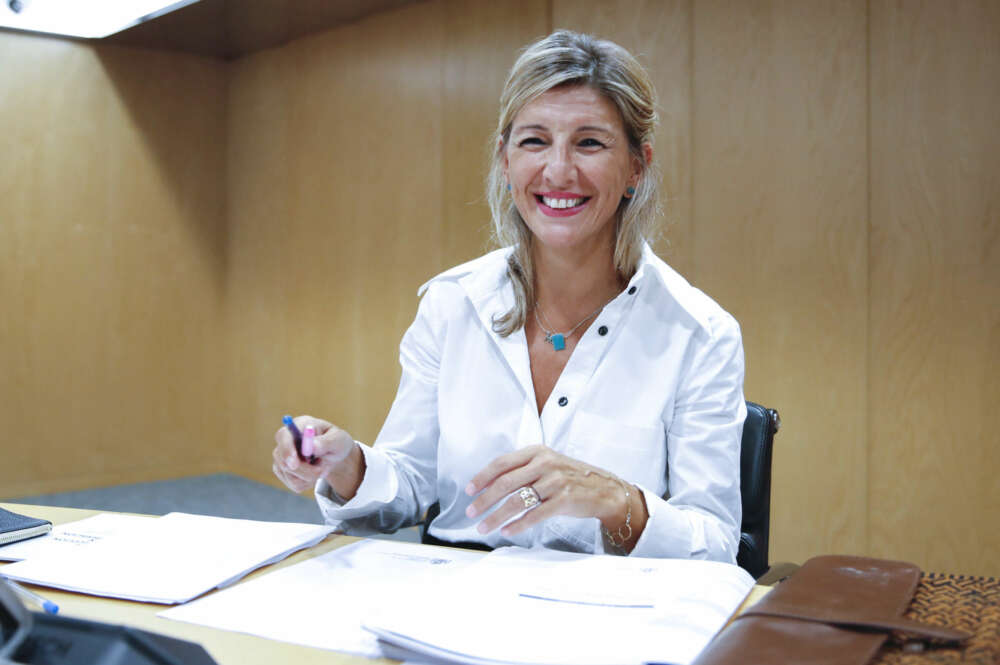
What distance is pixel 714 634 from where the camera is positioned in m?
0.96

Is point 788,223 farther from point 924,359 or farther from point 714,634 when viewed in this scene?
point 714,634

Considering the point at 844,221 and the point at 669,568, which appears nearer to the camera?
the point at 669,568

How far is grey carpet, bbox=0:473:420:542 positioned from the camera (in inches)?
204

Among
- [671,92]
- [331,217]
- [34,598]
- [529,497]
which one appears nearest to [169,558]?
[34,598]

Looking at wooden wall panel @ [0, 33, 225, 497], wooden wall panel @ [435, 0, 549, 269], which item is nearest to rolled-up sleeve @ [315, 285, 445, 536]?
wooden wall panel @ [435, 0, 549, 269]

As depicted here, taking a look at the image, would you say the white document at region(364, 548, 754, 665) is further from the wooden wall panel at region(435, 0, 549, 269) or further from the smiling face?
the wooden wall panel at region(435, 0, 549, 269)

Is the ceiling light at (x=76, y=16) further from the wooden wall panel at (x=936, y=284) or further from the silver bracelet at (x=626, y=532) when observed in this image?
the silver bracelet at (x=626, y=532)

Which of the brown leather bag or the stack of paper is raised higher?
the brown leather bag

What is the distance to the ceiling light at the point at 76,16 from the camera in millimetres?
5074

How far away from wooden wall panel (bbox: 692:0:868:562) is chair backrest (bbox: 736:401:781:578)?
1.86 metres

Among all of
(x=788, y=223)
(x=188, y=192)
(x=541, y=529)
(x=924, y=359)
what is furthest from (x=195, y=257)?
(x=541, y=529)

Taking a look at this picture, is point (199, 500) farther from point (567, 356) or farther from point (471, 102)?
point (567, 356)

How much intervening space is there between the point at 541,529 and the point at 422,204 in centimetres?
360

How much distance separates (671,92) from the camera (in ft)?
12.7
